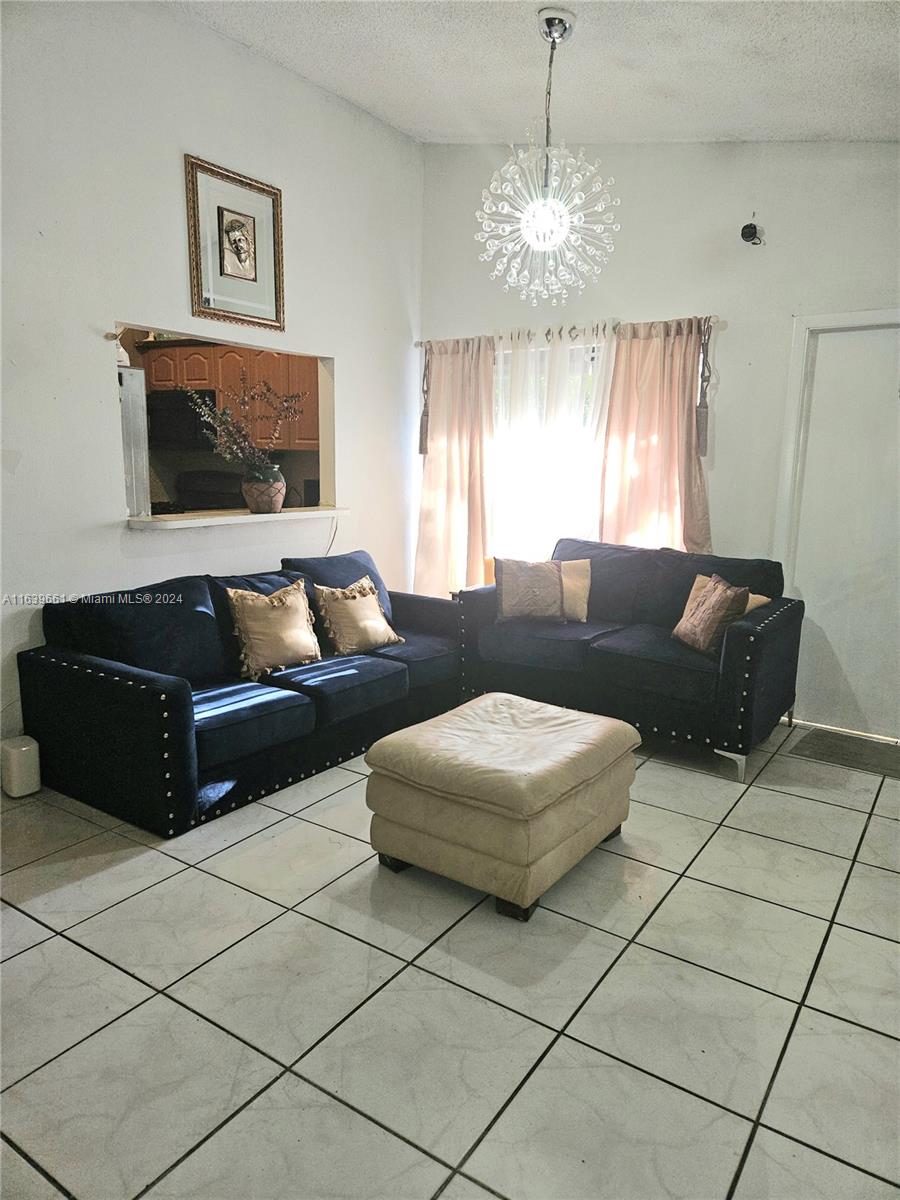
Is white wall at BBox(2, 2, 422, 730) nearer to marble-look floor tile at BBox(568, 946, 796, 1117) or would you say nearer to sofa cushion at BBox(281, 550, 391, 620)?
sofa cushion at BBox(281, 550, 391, 620)

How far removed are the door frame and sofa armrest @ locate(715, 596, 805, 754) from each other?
693 millimetres

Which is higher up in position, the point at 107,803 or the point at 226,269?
the point at 226,269

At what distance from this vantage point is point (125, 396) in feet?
11.4

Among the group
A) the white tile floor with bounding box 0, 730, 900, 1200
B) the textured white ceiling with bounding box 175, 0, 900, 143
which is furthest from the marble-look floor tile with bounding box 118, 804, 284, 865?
the textured white ceiling with bounding box 175, 0, 900, 143

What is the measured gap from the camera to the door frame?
401 centimetres

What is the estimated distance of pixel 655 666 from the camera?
3652 millimetres

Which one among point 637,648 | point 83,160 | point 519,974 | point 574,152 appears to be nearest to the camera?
point 519,974

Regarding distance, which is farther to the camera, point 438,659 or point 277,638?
point 438,659

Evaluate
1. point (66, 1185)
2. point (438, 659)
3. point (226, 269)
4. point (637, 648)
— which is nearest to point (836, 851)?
point (637, 648)

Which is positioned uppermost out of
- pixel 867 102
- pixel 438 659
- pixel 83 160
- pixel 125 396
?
pixel 867 102

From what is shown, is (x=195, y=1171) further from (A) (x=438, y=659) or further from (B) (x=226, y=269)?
(B) (x=226, y=269)

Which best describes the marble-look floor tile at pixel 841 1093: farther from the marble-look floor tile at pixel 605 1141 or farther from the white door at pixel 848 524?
the white door at pixel 848 524

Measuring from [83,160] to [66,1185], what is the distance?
337 centimetres

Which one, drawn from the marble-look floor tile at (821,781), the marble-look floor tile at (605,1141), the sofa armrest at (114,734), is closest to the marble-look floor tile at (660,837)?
the marble-look floor tile at (821,781)
